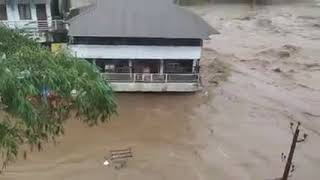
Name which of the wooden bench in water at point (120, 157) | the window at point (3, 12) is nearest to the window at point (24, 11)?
the window at point (3, 12)

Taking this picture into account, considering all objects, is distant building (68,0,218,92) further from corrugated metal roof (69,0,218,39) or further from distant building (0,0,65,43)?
distant building (0,0,65,43)

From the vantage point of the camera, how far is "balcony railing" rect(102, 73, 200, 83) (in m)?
23.5

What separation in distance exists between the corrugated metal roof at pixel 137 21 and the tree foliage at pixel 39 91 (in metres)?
13.5

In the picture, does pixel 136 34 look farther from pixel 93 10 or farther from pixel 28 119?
pixel 28 119

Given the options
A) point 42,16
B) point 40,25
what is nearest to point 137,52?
point 40,25

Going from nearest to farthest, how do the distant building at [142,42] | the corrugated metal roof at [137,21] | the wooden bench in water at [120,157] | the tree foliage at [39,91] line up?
the tree foliage at [39,91] → the wooden bench in water at [120,157] → the corrugated metal roof at [137,21] → the distant building at [142,42]

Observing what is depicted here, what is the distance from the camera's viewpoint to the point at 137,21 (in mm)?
23312

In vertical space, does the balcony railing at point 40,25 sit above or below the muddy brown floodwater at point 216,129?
above

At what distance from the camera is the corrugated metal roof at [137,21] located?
22.8 metres

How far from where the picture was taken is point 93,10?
23312 mm

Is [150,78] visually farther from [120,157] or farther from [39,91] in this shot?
[39,91]

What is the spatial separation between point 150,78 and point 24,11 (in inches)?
269

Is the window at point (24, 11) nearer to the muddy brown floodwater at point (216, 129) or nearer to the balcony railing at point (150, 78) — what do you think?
the balcony railing at point (150, 78)

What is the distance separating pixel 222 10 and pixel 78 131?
84.8 ft
